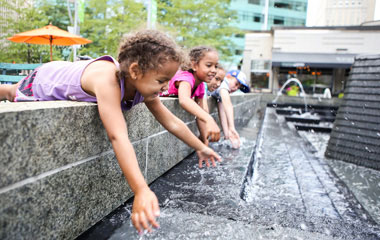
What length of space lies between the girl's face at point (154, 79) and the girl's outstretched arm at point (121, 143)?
122mm

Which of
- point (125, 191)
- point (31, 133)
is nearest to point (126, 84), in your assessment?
point (31, 133)

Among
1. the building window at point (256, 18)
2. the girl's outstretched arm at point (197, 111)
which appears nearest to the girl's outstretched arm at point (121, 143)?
the girl's outstretched arm at point (197, 111)

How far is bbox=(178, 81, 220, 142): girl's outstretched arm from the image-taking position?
2303mm

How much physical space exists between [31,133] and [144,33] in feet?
2.60

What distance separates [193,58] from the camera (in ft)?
10.4

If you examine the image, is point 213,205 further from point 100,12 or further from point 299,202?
point 100,12

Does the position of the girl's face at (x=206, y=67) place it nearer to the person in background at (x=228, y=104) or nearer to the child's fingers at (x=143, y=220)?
the person in background at (x=228, y=104)

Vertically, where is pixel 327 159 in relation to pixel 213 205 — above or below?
below

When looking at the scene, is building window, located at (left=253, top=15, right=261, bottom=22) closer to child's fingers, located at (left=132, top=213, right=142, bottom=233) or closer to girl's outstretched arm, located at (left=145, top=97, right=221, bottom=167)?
girl's outstretched arm, located at (left=145, top=97, right=221, bottom=167)

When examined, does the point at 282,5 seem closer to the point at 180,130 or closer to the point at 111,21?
the point at 111,21

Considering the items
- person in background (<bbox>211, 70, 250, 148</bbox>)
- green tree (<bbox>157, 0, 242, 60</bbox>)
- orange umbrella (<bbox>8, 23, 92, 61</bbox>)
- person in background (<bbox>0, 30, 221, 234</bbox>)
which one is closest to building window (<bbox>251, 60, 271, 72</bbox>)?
green tree (<bbox>157, 0, 242, 60</bbox>)

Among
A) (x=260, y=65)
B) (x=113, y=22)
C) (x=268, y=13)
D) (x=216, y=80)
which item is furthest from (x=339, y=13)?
(x=268, y=13)

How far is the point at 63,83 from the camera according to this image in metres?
1.84

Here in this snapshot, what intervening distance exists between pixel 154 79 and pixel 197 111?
1012 millimetres
